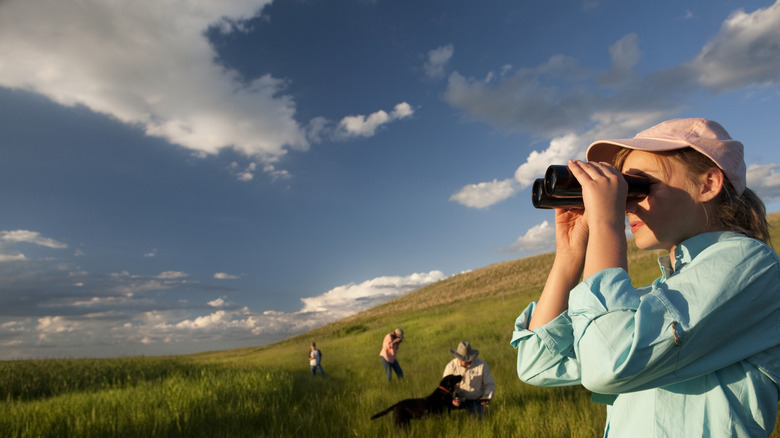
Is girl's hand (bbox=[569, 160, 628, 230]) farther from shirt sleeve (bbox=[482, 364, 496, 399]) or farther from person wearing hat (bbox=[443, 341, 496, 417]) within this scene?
shirt sleeve (bbox=[482, 364, 496, 399])

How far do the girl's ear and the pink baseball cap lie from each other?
0.08ft

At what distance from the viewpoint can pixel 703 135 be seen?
1411mm

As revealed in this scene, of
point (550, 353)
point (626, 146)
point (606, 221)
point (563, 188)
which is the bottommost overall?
point (550, 353)

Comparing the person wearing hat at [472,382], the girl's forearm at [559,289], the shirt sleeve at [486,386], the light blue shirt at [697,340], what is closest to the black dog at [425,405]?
the person wearing hat at [472,382]

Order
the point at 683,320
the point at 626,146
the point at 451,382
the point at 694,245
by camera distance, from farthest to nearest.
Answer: the point at 451,382 → the point at 626,146 → the point at 694,245 → the point at 683,320

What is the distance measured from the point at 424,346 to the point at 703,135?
23.8m

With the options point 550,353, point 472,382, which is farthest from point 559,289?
point 472,382

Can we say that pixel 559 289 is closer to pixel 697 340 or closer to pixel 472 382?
pixel 697 340

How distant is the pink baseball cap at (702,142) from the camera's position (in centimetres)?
136

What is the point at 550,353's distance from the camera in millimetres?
1567

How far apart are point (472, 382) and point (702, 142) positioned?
629 cm

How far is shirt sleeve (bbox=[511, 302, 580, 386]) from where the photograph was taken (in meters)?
1.55

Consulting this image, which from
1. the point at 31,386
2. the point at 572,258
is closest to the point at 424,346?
the point at 31,386

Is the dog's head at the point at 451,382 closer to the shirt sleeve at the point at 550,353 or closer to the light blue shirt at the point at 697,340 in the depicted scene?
the shirt sleeve at the point at 550,353
